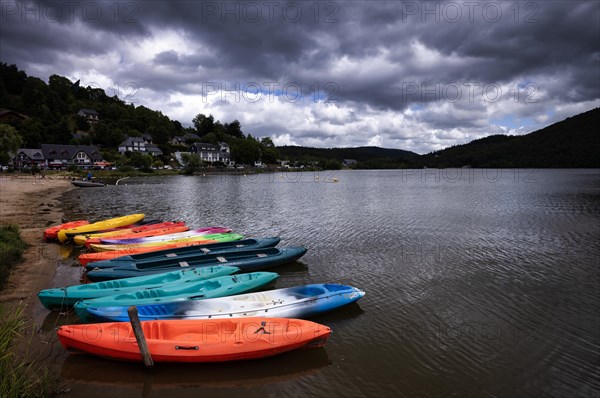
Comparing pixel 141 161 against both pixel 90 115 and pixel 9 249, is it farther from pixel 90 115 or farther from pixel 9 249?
pixel 9 249

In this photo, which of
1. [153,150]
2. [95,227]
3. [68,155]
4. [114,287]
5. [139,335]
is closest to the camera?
[139,335]

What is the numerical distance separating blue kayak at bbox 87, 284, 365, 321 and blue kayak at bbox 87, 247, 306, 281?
3.39m

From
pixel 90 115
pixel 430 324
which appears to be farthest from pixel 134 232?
pixel 90 115

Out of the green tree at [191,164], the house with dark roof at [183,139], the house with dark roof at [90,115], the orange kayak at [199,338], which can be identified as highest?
the house with dark roof at [90,115]

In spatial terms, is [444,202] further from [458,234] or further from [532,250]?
[532,250]

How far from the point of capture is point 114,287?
10453 millimetres

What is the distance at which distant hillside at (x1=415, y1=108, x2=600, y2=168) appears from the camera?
137837 mm

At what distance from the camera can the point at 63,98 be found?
444 feet

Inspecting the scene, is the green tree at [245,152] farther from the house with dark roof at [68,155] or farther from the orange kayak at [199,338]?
the orange kayak at [199,338]

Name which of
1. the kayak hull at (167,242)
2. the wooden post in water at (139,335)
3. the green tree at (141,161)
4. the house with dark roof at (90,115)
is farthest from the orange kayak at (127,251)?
the house with dark roof at (90,115)

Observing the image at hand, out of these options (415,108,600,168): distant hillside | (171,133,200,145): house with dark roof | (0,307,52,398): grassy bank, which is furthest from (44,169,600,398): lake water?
(415,108,600,168): distant hillside

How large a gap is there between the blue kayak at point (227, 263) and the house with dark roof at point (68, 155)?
308 feet

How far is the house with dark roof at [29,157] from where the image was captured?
8564cm

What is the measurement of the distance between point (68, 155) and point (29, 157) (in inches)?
316
